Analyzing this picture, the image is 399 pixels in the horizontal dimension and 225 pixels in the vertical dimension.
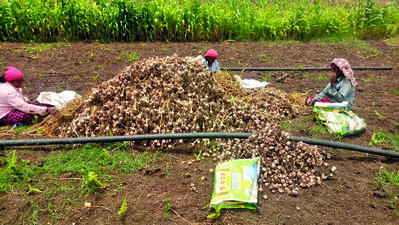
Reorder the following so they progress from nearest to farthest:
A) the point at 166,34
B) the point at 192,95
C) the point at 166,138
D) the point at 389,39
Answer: the point at 166,138 < the point at 192,95 < the point at 166,34 < the point at 389,39

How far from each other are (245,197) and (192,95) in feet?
4.70

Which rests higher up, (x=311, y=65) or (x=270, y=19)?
(x=270, y=19)

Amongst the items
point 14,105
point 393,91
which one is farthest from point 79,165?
point 393,91

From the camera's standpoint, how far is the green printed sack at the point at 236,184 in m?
2.52

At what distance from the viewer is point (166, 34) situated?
26.0 ft

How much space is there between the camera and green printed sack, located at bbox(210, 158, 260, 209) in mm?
2521

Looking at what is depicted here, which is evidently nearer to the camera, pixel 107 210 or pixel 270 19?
pixel 107 210

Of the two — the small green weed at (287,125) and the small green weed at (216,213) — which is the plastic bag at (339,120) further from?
the small green weed at (216,213)

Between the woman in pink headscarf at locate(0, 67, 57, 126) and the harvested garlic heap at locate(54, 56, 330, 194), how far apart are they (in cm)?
51

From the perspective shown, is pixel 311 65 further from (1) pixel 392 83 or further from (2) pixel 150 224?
(2) pixel 150 224

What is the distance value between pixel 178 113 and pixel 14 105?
2.02 meters

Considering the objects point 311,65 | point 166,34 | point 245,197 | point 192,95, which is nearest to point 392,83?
point 311,65

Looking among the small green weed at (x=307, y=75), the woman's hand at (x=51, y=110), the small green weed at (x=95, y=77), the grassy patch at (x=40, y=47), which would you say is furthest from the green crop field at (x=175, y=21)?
the woman's hand at (x=51, y=110)

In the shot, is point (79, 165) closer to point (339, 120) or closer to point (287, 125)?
point (287, 125)
